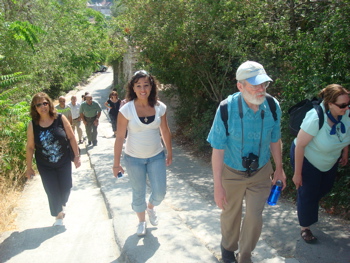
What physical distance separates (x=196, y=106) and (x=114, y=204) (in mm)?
7105

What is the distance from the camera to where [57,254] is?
4.00 meters

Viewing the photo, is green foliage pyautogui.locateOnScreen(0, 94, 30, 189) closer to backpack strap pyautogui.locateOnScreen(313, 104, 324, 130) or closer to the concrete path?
the concrete path

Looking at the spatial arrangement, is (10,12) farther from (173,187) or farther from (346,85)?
(346,85)

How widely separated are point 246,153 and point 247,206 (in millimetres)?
455

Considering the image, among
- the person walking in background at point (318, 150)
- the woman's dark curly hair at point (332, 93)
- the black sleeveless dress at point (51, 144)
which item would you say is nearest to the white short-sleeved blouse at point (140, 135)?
the black sleeveless dress at point (51, 144)

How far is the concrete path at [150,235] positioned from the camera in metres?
3.60

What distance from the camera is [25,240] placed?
441cm

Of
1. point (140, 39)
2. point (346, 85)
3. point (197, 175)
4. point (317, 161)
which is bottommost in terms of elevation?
point (197, 175)

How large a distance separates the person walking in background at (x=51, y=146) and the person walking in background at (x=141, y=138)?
3.54 feet

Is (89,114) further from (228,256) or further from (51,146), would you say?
(228,256)

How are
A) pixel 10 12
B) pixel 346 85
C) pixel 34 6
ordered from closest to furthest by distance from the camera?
1. pixel 346 85
2. pixel 10 12
3. pixel 34 6

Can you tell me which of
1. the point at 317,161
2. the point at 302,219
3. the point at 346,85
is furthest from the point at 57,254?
the point at 346,85

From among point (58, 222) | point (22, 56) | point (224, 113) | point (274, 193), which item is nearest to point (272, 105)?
point (224, 113)

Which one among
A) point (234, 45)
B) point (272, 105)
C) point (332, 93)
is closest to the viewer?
point (272, 105)
